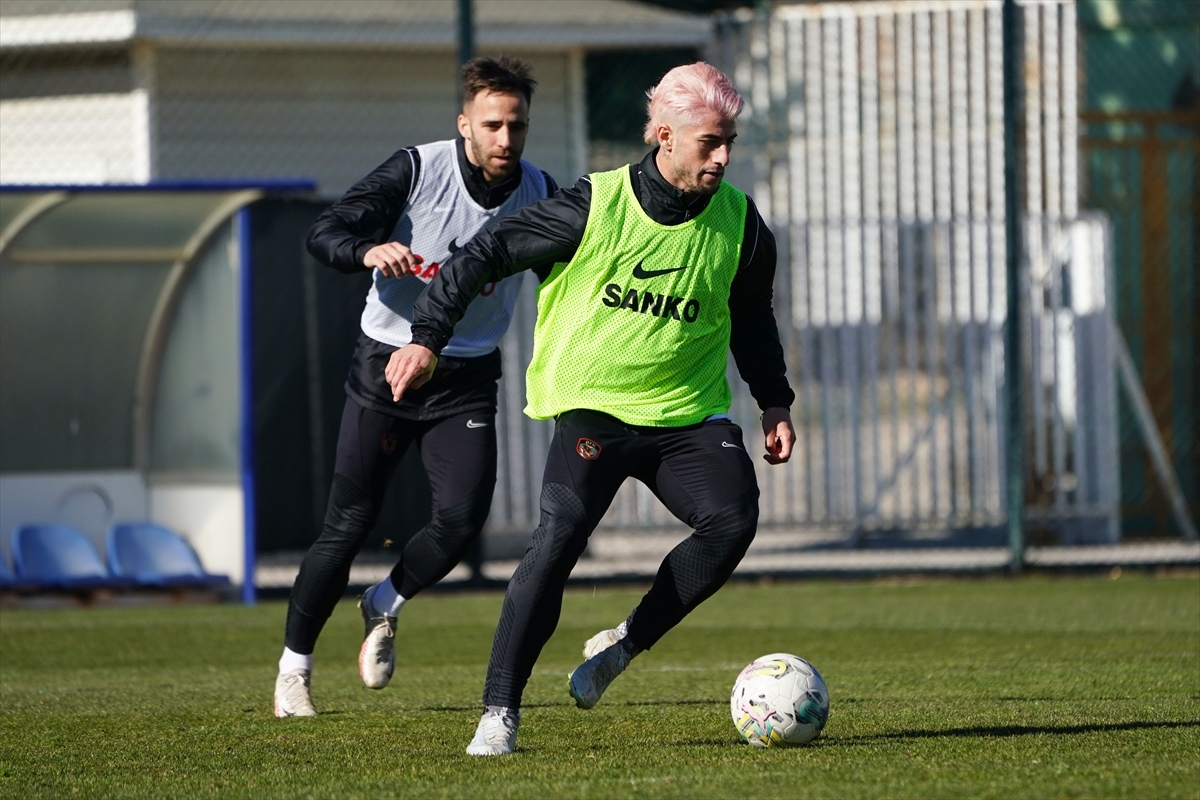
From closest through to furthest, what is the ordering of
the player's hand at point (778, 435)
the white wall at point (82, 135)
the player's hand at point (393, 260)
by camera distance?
the player's hand at point (778, 435) < the player's hand at point (393, 260) < the white wall at point (82, 135)

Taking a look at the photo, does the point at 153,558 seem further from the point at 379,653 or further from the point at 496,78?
the point at 496,78

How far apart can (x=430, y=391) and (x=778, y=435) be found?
1341 mm

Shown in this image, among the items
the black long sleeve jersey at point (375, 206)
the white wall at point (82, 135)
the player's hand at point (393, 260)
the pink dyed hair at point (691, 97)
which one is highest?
the white wall at point (82, 135)

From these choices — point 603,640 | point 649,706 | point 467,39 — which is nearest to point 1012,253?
point 467,39

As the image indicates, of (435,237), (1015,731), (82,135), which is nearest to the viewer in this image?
(1015,731)

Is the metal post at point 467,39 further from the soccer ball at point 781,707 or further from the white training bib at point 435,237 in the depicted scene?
the soccer ball at point 781,707

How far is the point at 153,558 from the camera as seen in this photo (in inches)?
431

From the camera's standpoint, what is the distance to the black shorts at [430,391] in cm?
591

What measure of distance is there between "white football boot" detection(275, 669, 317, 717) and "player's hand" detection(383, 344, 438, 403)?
150 centimetres

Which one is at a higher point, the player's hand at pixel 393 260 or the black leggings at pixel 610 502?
the player's hand at pixel 393 260

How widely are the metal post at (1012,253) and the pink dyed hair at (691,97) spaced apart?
6700mm

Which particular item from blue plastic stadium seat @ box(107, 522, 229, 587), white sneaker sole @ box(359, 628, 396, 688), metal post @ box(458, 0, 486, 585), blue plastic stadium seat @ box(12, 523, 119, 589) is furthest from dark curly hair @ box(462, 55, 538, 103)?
blue plastic stadium seat @ box(12, 523, 119, 589)

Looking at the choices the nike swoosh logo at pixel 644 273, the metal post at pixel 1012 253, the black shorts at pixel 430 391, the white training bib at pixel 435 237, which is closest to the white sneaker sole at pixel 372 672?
the black shorts at pixel 430 391

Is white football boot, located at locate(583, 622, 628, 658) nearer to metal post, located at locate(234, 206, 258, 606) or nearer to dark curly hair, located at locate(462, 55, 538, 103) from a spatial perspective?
dark curly hair, located at locate(462, 55, 538, 103)
